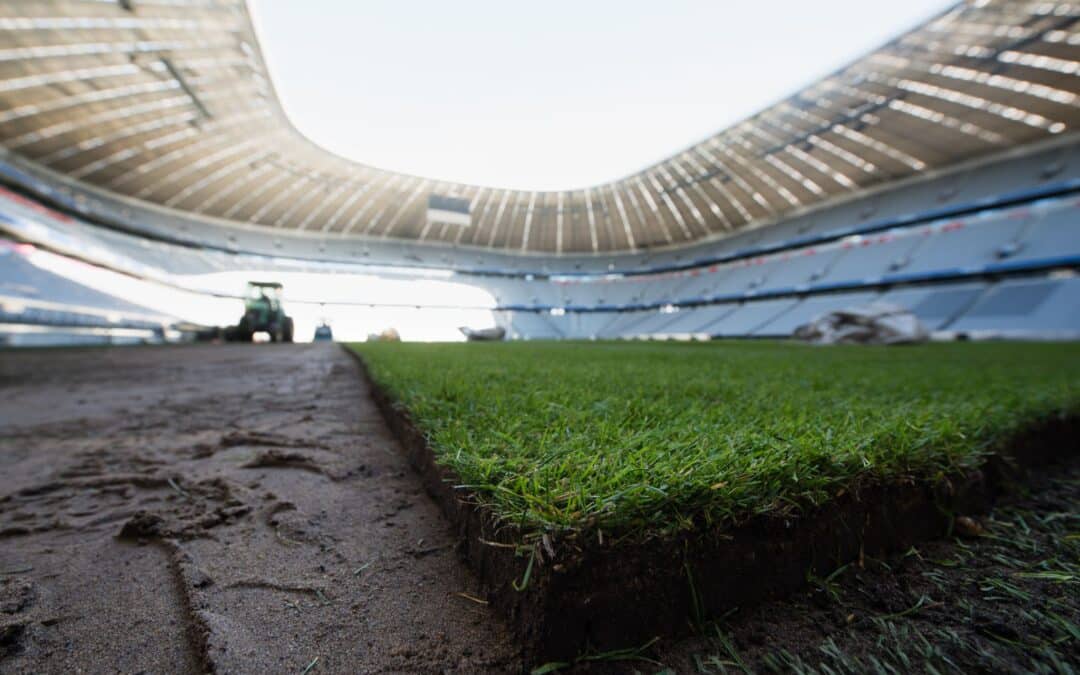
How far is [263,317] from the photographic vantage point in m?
13.0

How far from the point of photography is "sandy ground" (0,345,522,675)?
2.10ft

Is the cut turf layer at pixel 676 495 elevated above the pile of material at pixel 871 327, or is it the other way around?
the pile of material at pixel 871 327

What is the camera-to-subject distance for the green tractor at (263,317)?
1270 cm

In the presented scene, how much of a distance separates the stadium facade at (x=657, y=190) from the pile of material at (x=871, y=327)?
953cm

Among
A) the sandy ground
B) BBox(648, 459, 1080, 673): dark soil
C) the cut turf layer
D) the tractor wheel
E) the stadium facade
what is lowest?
the sandy ground

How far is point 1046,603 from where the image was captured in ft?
2.34

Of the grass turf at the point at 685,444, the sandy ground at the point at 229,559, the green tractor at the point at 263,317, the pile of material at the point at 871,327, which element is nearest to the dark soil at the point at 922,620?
the grass turf at the point at 685,444

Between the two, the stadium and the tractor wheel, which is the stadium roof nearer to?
the tractor wheel

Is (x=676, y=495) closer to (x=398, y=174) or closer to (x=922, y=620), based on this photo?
(x=922, y=620)

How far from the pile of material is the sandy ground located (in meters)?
13.1

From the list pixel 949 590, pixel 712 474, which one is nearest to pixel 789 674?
pixel 712 474

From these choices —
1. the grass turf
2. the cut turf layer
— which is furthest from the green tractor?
the cut turf layer

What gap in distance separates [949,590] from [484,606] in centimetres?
85

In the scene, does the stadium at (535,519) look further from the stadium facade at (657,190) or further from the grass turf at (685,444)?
the stadium facade at (657,190)
